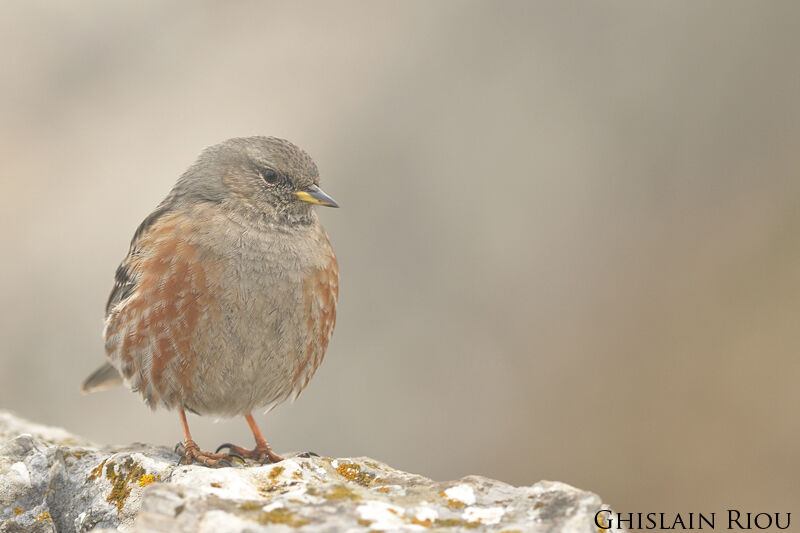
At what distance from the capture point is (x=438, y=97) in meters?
9.87

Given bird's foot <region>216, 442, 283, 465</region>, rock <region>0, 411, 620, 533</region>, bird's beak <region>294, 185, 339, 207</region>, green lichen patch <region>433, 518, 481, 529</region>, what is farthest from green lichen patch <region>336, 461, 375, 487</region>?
bird's beak <region>294, 185, 339, 207</region>

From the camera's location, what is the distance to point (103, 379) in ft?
19.3

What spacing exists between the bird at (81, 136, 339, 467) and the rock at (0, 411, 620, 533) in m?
0.55

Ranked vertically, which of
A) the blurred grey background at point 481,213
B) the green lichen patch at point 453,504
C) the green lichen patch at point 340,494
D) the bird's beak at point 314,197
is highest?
the blurred grey background at point 481,213

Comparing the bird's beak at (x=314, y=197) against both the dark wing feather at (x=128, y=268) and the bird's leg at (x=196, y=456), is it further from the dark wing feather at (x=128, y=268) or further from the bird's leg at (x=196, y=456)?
the bird's leg at (x=196, y=456)

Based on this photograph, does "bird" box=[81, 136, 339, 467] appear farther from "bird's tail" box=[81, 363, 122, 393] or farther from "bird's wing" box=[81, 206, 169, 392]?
"bird's tail" box=[81, 363, 122, 393]

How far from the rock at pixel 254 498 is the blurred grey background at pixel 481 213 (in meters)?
3.97

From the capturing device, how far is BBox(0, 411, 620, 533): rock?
2941 millimetres

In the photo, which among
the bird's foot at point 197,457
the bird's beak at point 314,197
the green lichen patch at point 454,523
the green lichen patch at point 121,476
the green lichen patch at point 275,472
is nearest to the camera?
the green lichen patch at point 454,523

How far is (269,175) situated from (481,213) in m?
4.62

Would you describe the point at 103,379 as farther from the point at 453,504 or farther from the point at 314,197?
the point at 453,504

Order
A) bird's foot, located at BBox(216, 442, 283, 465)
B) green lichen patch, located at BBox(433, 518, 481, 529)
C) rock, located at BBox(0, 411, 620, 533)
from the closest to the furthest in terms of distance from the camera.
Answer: rock, located at BBox(0, 411, 620, 533), green lichen patch, located at BBox(433, 518, 481, 529), bird's foot, located at BBox(216, 442, 283, 465)

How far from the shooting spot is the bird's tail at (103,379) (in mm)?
5797

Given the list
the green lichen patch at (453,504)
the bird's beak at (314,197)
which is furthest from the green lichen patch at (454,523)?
the bird's beak at (314,197)
